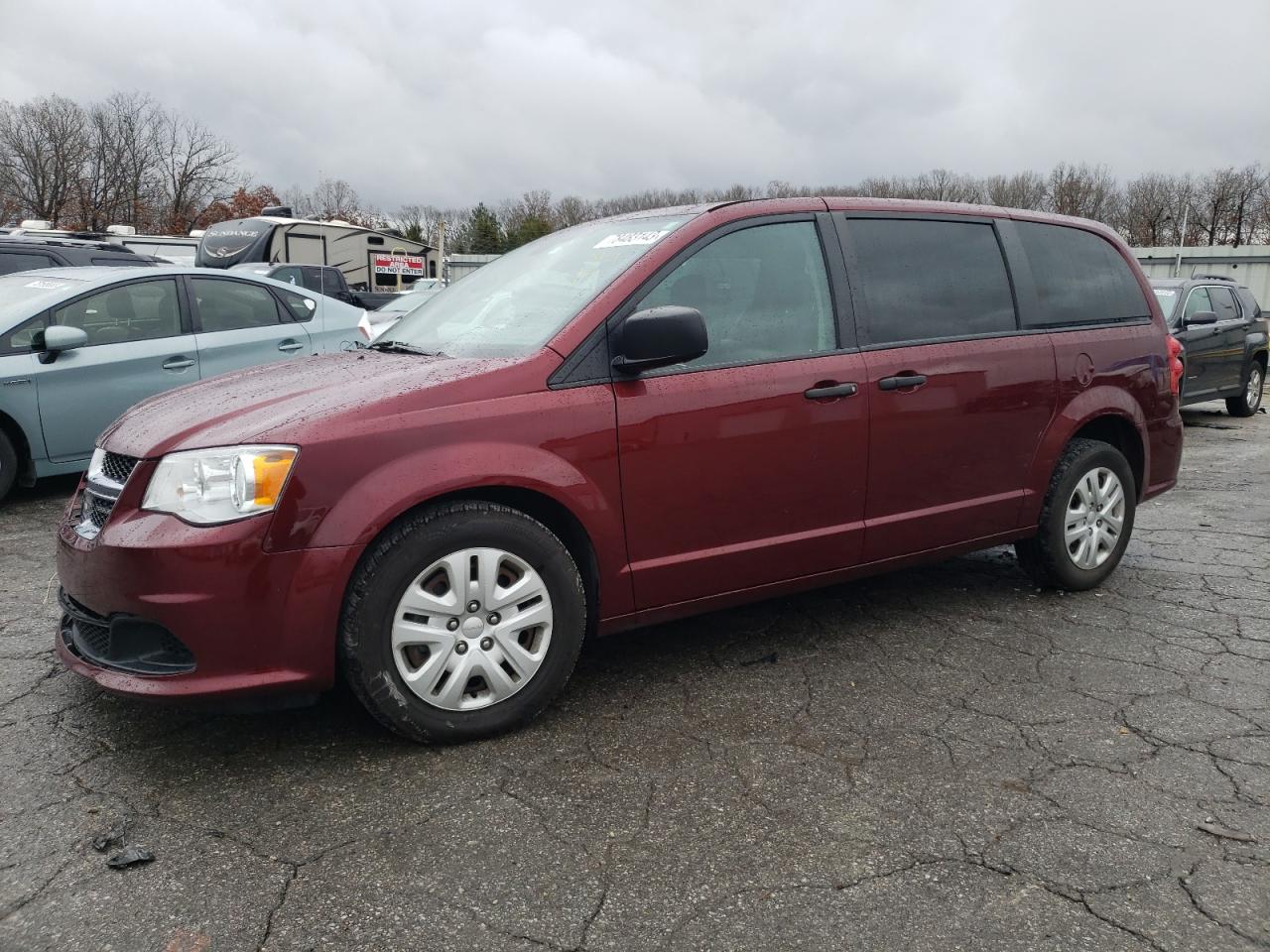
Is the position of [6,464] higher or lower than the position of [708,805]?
higher

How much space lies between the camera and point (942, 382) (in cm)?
Answer: 391

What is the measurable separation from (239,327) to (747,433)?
197 inches

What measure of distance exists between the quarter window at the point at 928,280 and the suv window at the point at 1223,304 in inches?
361

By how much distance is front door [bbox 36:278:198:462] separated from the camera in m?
6.27

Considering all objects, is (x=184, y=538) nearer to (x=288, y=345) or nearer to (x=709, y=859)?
(x=709, y=859)

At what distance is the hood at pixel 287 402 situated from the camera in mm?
2826

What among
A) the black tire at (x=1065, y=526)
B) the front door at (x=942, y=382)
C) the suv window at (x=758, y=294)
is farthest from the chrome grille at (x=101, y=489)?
the black tire at (x=1065, y=526)

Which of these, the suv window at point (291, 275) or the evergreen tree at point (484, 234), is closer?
the suv window at point (291, 275)

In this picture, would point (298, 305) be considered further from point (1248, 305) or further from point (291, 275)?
point (1248, 305)

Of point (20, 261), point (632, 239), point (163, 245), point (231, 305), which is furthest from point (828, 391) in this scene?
point (163, 245)

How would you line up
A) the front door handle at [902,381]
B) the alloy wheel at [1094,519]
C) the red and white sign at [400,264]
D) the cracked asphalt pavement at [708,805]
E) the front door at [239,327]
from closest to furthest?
the cracked asphalt pavement at [708,805] < the front door handle at [902,381] < the alloy wheel at [1094,519] < the front door at [239,327] < the red and white sign at [400,264]

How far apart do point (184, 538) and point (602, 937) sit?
4.92 feet

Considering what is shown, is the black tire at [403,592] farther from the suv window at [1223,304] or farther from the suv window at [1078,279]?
the suv window at [1223,304]

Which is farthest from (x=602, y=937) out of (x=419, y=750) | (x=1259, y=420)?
(x=1259, y=420)
